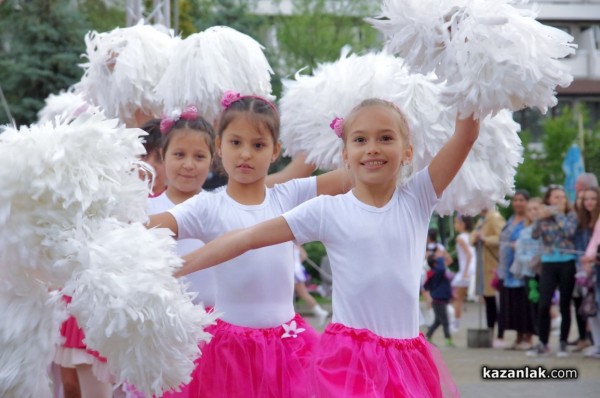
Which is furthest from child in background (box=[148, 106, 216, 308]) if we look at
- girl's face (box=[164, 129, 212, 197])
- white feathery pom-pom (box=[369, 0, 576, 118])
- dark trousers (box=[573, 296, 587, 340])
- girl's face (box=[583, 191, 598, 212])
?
dark trousers (box=[573, 296, 587, 340])

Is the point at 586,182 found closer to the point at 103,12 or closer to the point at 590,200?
the point at 590,200

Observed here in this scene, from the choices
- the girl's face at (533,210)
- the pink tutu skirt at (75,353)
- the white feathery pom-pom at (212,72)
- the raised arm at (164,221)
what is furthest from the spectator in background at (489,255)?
the raised arm at (164,221)

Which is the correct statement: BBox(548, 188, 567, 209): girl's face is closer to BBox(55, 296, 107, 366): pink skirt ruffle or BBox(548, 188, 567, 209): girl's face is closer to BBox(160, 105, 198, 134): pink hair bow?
BBox(160, 105, 198, 134): pink hair bow

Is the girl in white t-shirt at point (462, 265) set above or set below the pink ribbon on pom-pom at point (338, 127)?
below

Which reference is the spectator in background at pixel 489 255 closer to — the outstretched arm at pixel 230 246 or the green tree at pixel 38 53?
the outstretched arm at pixel 230 246

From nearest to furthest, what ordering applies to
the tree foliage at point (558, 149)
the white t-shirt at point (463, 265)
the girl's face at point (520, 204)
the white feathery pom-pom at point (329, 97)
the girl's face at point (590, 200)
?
the white feathery pom-pom at point (329, 97), the girl's face at point (590, 200), the girl's face at point (520, 204), the white t-shirt at point (463, 265), the tree foliage at point (558, 149)

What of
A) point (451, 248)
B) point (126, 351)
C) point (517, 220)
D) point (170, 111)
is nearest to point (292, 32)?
point (451, 248)

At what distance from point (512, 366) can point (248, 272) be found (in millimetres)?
5535

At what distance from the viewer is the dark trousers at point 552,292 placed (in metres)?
10.6

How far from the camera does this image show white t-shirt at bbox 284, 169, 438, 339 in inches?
152

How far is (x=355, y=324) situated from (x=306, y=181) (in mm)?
924

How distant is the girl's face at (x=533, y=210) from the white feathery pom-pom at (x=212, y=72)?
610cm

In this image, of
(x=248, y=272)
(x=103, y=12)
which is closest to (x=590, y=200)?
(x=248, y=272)

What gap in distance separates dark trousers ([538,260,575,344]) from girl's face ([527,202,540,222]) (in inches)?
23.9
